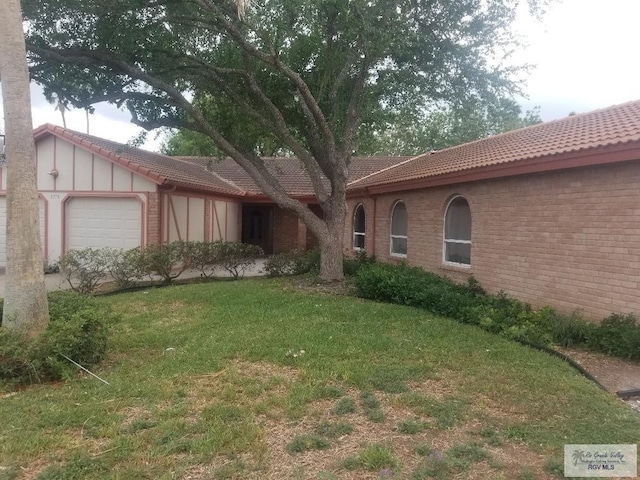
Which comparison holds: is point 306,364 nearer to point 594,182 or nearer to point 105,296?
point 594,182

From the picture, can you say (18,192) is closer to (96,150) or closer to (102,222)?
(96,150)

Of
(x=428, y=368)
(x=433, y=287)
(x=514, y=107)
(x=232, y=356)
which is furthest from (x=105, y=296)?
(x=514, y=107)

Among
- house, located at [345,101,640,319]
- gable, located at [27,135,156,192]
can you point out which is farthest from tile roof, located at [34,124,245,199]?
house, located at [345,101,640,319]

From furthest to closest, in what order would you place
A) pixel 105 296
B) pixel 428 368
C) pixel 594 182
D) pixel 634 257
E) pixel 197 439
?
pixel 105 296 < pixel 594 182 < pixel 634 257 < pixel 428 368 < pixel 197 439

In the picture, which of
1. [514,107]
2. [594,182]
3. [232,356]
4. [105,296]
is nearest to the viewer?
[232,356]

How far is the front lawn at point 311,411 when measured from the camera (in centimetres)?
329

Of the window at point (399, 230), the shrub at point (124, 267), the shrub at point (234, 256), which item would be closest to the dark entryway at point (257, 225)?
the shrub at point (234, 256)

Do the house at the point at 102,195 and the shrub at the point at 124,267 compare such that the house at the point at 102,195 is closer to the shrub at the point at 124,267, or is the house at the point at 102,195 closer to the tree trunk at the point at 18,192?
the shrub at the point at 124,267

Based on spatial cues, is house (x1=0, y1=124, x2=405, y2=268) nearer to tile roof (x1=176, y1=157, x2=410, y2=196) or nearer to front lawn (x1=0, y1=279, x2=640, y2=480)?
tile roof (x1=176, y1=157, x2=410, y2=196)

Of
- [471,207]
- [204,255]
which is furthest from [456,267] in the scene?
[204,255]

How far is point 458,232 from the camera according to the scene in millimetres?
10633

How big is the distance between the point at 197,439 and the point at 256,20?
8.50 m

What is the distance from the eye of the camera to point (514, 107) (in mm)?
11508

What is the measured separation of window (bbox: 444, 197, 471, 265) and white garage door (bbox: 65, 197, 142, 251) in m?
9.22
